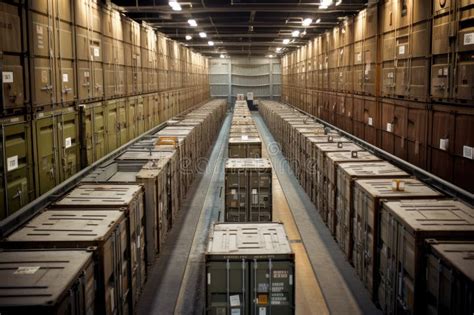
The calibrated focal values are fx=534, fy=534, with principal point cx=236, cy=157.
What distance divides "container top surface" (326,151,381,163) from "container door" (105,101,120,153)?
5.82 metres

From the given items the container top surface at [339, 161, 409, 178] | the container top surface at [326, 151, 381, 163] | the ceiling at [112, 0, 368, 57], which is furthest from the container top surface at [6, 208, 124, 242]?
the ceiling at [112, 0, 368, 57]

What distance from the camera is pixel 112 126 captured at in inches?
581

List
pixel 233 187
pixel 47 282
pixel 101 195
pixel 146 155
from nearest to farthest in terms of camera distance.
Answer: pixel 47 282 → pixel 101 195 → pixel 233 187 → pixel 146 155

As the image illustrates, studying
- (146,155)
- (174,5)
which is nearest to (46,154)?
(146,155)

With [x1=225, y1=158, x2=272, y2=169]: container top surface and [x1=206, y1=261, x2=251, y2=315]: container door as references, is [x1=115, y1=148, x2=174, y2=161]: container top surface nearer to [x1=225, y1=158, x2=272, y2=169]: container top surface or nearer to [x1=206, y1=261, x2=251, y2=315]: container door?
[x1=225, y1=158, x2=272, y2=169]: container top surface

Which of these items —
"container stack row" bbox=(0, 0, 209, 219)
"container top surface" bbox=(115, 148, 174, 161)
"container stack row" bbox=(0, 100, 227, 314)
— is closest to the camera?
"container stack row" bbox=(0, 100, 227, 314)

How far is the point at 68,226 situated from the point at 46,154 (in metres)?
2.95

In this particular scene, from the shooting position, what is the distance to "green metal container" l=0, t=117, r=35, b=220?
7.74 meters

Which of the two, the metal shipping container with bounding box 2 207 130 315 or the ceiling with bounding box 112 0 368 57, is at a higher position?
the ceiling with bounding box 112 0 368 57

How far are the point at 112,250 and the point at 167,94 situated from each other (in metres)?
20.0

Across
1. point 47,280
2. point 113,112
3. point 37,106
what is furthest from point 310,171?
point 47,280

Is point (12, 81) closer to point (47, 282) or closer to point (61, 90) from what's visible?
point (61, 90)

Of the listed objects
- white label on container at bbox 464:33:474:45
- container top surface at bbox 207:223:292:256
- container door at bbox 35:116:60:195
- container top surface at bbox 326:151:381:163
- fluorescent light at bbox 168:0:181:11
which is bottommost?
container top surface at bbox 207:223:292:256

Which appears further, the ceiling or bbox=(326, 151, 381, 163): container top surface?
the ceiling
